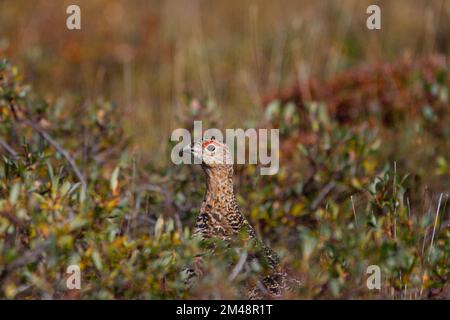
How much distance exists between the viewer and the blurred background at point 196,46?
8.72 m

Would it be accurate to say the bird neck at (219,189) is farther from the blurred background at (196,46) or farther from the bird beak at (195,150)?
the blurred background at (196,46)

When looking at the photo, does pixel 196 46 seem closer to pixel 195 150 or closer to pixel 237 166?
pixel 237 166

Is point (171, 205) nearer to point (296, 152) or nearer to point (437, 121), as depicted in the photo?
point (296, 152)

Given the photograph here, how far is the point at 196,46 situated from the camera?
8703 millimetres

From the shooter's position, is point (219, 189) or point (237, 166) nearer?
point (219, 189)

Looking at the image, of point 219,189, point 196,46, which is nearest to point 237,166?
point 219,189

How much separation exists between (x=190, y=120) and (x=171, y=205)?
0.90m

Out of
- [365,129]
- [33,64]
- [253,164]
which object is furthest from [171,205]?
[33,64]

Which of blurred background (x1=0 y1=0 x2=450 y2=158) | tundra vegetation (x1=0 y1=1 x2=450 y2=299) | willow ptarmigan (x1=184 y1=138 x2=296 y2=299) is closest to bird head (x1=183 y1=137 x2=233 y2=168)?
willow ptarmigan (x1=184 y1=138 x2=296 y2=299)

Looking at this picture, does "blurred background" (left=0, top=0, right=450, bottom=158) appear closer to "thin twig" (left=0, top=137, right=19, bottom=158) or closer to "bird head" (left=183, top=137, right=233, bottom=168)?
"thin twig" (left=0, top=137, right=19, bottom=158)

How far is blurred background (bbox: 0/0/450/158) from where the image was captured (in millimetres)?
8719

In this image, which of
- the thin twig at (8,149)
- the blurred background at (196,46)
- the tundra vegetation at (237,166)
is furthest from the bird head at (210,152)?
the blurred background at (196,46)
